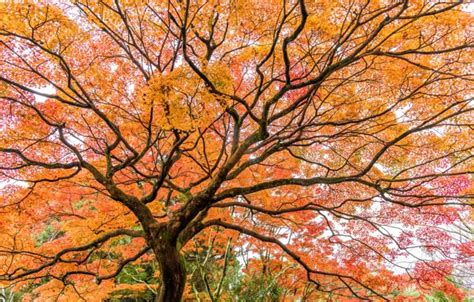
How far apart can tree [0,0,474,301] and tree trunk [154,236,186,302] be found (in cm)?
1

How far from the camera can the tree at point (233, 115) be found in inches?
148

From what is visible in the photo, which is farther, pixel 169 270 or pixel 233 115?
pixel 233 115

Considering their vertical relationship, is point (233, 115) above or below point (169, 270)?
above

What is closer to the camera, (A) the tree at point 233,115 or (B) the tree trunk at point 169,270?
(A) the tree at point 233,115

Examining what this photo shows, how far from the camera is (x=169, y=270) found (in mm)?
4273

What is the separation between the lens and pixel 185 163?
6.75 m

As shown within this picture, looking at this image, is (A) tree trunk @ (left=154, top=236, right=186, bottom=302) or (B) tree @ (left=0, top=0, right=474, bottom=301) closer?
(B) tree @ (left=0, top=0, right=474, bottom=301)

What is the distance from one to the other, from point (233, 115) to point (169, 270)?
2.06 m

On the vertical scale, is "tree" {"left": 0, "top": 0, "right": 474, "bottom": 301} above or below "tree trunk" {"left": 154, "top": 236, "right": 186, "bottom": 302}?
above

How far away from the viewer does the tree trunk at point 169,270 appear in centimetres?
422

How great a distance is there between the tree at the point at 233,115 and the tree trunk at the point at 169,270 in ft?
0.05

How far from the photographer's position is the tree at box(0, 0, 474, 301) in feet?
12.3

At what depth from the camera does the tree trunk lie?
422 centimetres

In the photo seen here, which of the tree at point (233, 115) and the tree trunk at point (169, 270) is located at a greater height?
the tree at point (233, 115)
